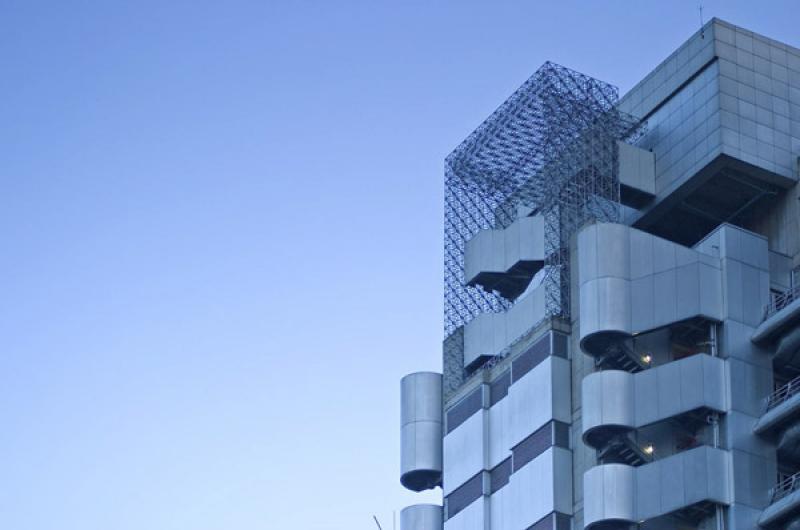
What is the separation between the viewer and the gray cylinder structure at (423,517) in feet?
509

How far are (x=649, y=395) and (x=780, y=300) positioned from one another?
11.3 meters

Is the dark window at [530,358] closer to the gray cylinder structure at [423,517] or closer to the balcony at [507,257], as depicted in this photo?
the balcony at [507,257]

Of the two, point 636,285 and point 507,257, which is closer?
point 636,285

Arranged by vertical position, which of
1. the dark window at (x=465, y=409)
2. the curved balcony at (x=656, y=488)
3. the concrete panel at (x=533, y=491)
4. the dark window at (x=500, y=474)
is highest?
the dark window at (x=465, y=409)

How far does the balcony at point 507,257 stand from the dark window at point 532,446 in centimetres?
1405

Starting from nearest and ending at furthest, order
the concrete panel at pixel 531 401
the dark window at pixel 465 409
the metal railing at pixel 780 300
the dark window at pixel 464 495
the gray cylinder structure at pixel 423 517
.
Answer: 1. the metal railing at pixel 780 300
2. the concrete panel at pixel 531 401
3. the dark window at pixel 464 495
4. the dark window at pixel 465 409
5. the gray cylinder structure at pixel 423 517

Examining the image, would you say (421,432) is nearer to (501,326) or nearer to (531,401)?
(501,326)

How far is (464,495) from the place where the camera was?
147250 millimetres

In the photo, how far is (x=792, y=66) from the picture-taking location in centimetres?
14750

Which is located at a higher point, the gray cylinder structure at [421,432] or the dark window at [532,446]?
the gray cylinder structure at [421,432]

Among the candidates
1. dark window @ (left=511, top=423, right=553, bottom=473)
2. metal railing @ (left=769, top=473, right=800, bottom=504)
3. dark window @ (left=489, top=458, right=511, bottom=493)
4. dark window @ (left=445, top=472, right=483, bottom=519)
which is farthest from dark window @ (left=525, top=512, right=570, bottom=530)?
metal railing @ (left=769, top=473, right=800, bottom=504)

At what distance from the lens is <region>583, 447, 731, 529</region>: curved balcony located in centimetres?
13000

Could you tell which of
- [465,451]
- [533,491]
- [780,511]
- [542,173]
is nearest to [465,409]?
[465,451]

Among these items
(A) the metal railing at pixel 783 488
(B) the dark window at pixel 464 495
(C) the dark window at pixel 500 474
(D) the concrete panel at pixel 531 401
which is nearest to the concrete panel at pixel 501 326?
(D) the concrete panel at pixel 531 401
